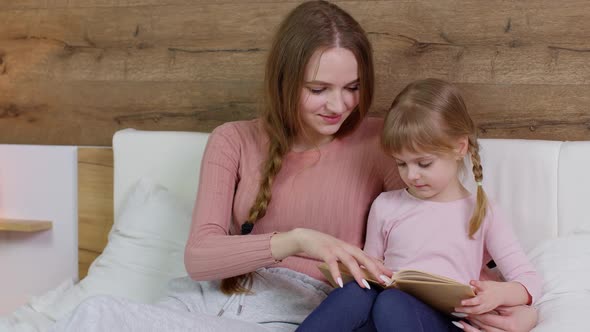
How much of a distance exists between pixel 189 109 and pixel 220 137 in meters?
0.57

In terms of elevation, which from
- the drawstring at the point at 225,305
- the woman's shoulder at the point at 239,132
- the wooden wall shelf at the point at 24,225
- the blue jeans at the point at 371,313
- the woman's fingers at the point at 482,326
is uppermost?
the woman's shoulder at the point at 239,132

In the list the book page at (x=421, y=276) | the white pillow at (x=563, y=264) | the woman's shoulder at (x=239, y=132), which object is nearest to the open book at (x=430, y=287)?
the book page at (x=421, y=276)

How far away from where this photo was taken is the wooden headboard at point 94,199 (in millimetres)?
2377

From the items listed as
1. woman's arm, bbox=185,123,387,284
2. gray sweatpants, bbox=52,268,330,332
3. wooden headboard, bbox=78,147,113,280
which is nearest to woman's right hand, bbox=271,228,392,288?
woman's arm, bbox=185,123,387,284

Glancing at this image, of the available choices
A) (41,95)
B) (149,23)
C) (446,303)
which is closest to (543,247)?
(446,303)

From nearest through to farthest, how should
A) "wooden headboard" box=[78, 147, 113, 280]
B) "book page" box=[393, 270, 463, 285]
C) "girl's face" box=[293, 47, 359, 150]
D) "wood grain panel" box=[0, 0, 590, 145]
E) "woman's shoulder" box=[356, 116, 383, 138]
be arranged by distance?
"book page" box=[393, 270, 463, 285] < "girl's face" box=[293, 47, 359, 150] < "woman's shoulder" box=[356, 116, 383, 138] < "wood grain panel" box=[0, 0, 590, 145] < "wooden headboard" box=[78, 147, 113, 280]

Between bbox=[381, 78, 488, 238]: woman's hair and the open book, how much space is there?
0.21 meters

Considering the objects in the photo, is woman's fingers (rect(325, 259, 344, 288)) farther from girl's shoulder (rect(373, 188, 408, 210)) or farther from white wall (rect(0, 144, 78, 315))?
white wall (rect(0, 144, 78, 315))

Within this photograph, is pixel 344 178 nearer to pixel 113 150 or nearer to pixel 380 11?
pixel 380 11

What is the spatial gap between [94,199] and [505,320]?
1432 mm

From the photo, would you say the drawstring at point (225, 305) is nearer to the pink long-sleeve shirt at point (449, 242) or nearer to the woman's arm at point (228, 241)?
the woman's arm at point (228, 241)

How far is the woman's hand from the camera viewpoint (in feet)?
4.60

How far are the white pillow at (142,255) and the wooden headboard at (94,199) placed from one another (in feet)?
0.94

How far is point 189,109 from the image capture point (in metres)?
2.33
